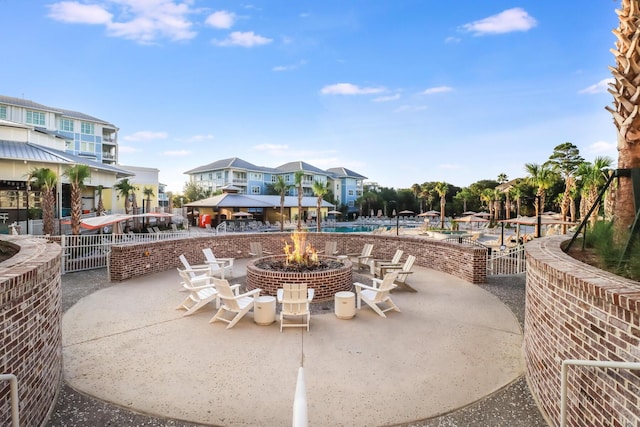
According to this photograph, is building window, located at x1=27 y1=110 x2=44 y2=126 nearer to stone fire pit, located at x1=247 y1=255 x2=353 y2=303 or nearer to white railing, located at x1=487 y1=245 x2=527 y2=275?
stone fire pit, located at x1=247 y1=255 x2=353 y2=303

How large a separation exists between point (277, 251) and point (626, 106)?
1294 centimetres

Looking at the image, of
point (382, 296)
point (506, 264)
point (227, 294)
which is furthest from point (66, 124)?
point (506, 264)

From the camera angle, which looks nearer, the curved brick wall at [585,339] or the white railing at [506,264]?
the curved brick wall at [585,339]

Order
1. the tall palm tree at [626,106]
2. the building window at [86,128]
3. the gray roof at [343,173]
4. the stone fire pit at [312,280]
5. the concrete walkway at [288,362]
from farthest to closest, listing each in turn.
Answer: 1. the gray roof at [343,173]
2. the building window at [86,128]
3. the stone fire pit at [312,280]
4. the tall palm tree at [626,106]
5. the concrete walkway at [288,362]

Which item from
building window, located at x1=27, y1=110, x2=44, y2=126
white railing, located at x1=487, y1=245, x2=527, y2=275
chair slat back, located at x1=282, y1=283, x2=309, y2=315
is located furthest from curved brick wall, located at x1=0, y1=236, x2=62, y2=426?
building window, located at x1=27, y1=110, x2=44, y2=126

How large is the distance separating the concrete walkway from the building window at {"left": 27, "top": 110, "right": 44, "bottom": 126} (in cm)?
5126

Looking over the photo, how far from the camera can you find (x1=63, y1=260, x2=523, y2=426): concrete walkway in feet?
12.2

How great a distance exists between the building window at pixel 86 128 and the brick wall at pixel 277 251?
2060 inches

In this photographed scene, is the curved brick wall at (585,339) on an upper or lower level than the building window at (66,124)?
lower

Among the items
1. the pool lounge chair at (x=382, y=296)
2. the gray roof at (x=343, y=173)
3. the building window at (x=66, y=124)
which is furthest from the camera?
the gray roof at (x=343, y=173)

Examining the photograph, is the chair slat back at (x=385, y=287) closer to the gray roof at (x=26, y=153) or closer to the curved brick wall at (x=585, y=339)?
the curved brick wall at (x=585, y=339)

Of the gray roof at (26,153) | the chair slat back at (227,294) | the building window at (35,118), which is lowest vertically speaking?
the chair slat back at (227,294)

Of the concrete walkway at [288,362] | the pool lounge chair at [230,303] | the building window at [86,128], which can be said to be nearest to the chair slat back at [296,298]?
the concrete walkway at [288,362]

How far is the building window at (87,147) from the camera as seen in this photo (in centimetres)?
5147
